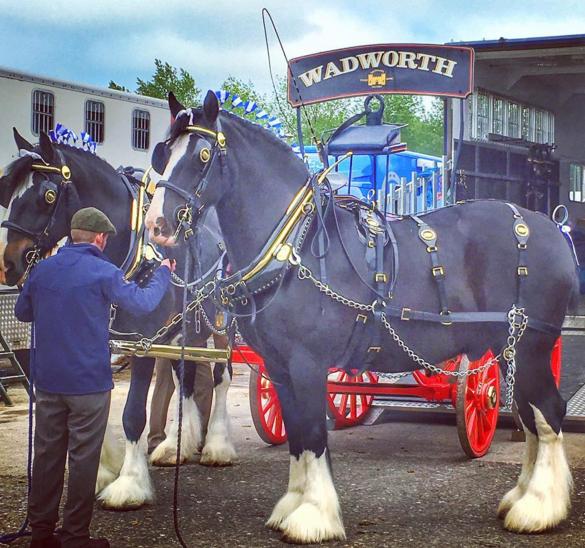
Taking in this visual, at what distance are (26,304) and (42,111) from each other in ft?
31.7

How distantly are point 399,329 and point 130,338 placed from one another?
1.70 m

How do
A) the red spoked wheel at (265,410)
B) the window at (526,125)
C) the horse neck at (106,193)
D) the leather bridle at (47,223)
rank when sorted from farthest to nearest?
the window at (526,125) < the red spoked wheel at (265,410) < the horse neck at (106,193) < the leather bridle at (47,223)

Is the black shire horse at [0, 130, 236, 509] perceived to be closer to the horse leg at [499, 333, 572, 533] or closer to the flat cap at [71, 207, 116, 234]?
the flat cap at [71, 207, 116, 234]

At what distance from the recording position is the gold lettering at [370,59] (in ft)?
23.7

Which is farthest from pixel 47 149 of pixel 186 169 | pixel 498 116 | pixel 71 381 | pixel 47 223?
pixel 498 116

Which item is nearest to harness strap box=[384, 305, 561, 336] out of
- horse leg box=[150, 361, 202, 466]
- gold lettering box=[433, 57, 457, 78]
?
horse leg box=[150, 361, 202, 466]

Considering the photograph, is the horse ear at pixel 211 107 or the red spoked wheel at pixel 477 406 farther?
the red spoked wheel at pixel 477 406

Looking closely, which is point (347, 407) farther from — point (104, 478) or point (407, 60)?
point (407, 60)

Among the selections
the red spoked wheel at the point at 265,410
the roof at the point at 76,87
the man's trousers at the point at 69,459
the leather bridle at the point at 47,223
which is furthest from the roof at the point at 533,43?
the roof at the point at 76,87

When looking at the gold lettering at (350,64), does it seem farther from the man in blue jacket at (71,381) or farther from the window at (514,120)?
the window at (514,120)

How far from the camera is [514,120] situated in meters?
11.8

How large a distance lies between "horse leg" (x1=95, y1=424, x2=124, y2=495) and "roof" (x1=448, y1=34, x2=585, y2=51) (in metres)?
5.66

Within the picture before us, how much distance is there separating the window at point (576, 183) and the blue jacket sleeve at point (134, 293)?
10.3m

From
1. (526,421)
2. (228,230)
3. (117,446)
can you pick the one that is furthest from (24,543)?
(526,421)
